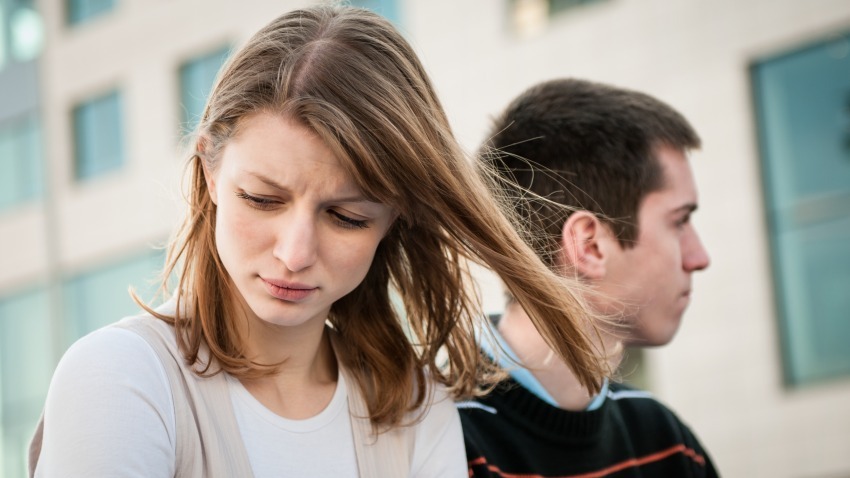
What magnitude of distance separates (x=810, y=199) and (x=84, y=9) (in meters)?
10.7

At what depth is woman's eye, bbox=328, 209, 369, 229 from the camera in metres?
2.10

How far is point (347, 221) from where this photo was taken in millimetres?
2119

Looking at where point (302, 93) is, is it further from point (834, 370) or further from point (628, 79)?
point (628, 79)

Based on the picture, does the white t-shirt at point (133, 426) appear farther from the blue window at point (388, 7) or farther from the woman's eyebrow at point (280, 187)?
the blue window at point (388, 7)

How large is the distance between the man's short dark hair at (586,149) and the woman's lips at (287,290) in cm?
90

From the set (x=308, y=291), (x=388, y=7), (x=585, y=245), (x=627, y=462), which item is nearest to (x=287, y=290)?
(x=308, y=291)

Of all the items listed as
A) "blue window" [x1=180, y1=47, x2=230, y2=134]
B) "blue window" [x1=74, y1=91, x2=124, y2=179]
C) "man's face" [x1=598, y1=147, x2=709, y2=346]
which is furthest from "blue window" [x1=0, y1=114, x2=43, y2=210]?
"man's face" [x1=598, y1=147, x2=709, y2=346]

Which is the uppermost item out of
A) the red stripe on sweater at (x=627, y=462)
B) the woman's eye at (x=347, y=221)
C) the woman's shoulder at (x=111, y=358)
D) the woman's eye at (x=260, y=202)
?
the woman's eye at (x=260, y=202)

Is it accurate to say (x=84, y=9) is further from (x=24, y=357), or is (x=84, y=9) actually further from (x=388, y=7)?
(x=388, y=7)

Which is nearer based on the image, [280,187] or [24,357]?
[280,187]

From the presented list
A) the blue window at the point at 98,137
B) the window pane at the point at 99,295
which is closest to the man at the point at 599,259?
the window pane at the point at 99,295

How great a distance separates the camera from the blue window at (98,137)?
51.2 feet

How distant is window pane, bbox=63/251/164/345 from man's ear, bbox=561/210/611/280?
12.4 m

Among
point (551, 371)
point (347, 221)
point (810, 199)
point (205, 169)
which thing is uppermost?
point (810, 199)
